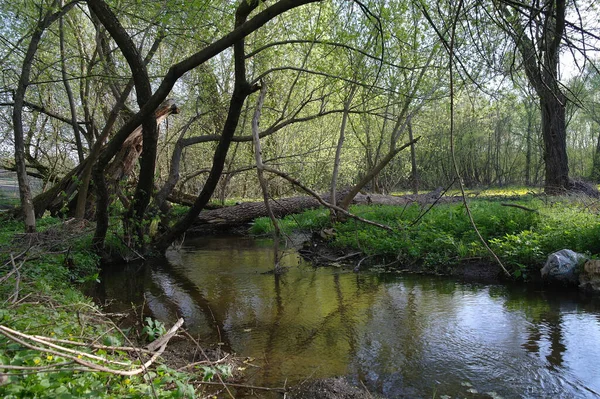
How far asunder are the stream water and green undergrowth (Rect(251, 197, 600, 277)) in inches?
25.4

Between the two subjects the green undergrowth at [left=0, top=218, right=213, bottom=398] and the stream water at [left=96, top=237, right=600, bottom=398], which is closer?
the green undergrowth at [left=0, top=218, right=213, bottom=398]

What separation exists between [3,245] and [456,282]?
310 inches

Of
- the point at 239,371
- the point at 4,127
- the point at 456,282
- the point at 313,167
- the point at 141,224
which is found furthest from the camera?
the point at 313,167

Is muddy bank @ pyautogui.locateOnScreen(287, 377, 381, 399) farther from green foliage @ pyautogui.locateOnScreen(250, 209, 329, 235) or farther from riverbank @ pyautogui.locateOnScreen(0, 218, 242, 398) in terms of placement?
green foliage @ pyautogui.locateOnScreen(250, 209, 329, 235)

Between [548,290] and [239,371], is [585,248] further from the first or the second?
[239,371]

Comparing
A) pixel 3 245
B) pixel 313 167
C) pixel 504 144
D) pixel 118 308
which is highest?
pixel 504 144

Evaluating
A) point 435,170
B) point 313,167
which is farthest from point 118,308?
point 435,170

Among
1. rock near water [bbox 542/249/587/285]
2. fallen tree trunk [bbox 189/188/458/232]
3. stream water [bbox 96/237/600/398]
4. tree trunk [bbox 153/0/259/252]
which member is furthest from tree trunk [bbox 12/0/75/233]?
rock near water [bbox 542/249/587/285]

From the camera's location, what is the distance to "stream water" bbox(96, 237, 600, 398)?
3902 mm

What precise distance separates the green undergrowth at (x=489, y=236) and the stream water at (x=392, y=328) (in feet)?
2.11

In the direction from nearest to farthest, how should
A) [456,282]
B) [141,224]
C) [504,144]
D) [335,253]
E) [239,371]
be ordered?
1. [239,371]
2. [456,282]
3. [141,224]
4. [335,253]
5. [504,144]

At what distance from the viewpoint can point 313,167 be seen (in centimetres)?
2275

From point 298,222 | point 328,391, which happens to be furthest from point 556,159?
point 328,391

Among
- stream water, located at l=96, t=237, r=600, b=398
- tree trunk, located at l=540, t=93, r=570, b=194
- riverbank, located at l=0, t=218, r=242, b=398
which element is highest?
tree trunk, located at l=540, t=93, r=570, b=194
